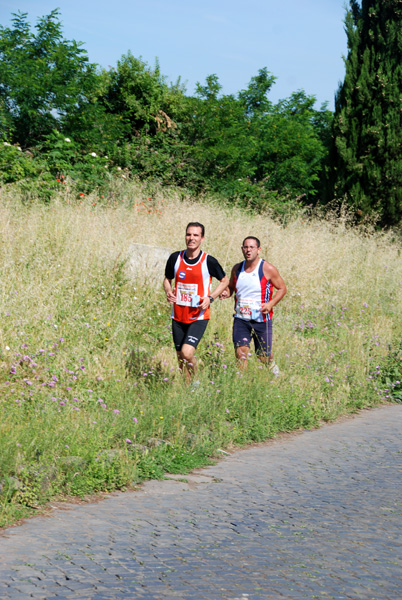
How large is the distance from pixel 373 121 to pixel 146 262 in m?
13.1

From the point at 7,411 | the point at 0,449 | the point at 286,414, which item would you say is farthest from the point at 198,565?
the point at 286,414

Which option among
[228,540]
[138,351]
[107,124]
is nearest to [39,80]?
[107,124]

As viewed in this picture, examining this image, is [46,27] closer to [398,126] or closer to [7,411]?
[398,126]

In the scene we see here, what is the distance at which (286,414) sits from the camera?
8.62 m

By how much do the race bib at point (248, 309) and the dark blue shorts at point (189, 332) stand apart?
80 centimetres

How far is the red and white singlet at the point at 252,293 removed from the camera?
9.12 metres

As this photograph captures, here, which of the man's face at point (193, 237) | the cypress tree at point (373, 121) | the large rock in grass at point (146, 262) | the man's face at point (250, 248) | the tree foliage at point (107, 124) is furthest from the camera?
the cypress tree at point (373, 121)

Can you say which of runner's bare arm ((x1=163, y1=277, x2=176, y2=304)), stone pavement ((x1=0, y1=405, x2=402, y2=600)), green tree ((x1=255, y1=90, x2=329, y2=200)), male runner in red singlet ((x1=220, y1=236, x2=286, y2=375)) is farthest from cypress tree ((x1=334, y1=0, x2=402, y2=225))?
→ stone pavement ((x1=0, y1=405, x2=402, y2=600))

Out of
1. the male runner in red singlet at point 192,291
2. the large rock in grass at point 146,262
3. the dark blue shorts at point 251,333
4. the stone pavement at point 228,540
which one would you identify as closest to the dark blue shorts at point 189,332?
the male runner in red singlet at point 192,291

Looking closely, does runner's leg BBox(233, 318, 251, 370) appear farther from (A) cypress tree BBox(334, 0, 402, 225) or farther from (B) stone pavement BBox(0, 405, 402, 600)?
(A) cypress tree BBox(334, 0, 402, 225)

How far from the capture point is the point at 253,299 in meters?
9.13

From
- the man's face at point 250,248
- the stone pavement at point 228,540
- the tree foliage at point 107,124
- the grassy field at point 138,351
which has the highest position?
the tree foliage at point 107,124

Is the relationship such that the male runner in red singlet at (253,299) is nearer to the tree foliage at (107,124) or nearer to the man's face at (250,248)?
the man's face at (250,248)

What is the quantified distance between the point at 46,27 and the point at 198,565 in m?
16.9
